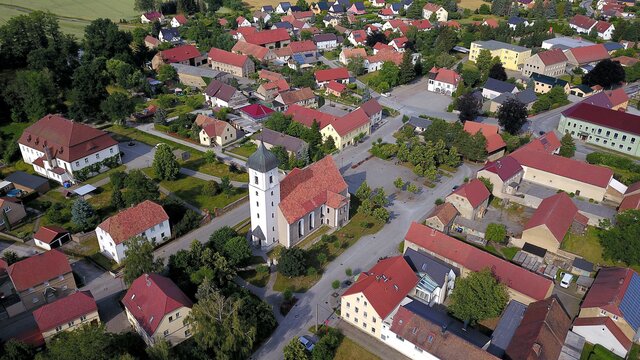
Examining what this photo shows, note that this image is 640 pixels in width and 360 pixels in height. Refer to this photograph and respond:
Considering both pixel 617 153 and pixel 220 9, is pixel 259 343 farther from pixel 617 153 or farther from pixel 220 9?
pixel 220 9

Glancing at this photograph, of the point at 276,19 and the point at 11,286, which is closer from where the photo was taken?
the point at 11,286

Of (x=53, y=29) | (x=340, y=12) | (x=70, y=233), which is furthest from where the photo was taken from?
(x=340, y=12)

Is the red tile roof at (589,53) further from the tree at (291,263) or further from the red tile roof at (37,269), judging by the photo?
the red tile roof at (37,269)

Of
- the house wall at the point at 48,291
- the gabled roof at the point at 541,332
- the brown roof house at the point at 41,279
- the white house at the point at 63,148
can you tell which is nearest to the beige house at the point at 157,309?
the house wall at the point at 48,291

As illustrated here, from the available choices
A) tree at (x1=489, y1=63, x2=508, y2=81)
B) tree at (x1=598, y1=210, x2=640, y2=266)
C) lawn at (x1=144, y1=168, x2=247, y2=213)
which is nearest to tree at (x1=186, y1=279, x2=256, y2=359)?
lawn at (x1=144, y1=168, x2=247, y2=213)

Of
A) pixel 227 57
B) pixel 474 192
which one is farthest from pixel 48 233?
pixel 227 57

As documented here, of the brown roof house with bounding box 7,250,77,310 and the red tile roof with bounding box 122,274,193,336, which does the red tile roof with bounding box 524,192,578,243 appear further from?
the brown roof house with bounding box 7,250,77,310

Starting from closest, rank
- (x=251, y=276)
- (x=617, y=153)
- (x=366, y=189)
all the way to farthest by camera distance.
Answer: (x=251, y=276)
(x=366, y=189)
(x=617, y=153)

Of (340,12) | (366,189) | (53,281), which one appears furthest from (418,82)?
(53,281)
